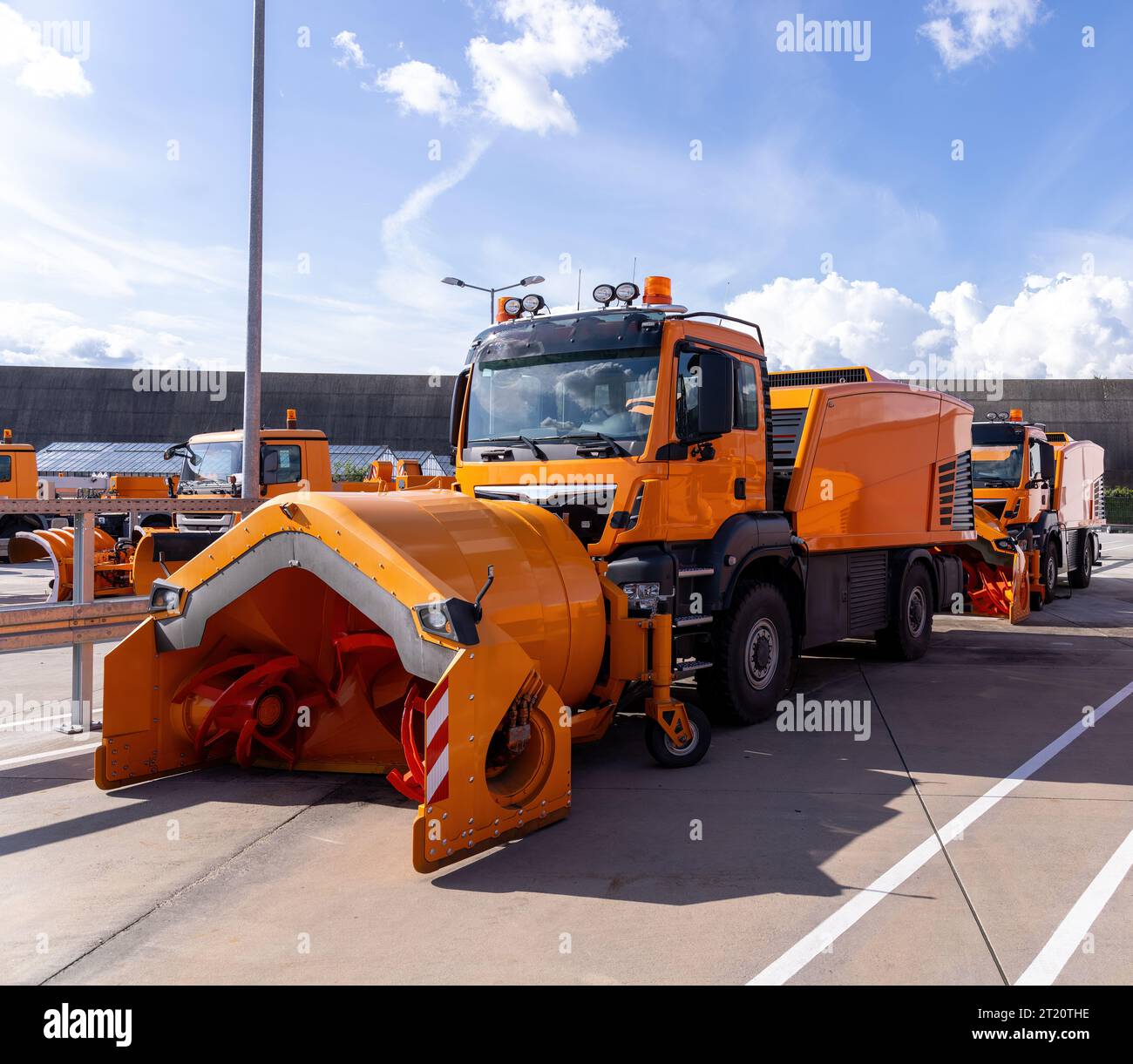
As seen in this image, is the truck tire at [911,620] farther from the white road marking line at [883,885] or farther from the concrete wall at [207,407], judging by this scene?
the concrete wall at [207,407]

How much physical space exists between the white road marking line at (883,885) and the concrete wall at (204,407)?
45.6 m

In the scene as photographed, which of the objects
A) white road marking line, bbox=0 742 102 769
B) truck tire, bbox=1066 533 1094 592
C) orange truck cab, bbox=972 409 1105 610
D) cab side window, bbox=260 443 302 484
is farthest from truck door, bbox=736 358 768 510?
truck tire, bbox=1066 533 1094 592

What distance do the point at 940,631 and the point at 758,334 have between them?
6.99 metres

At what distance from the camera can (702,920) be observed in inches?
150

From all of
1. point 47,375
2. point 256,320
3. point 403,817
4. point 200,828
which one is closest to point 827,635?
point 403,817

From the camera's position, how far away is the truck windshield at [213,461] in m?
16.0

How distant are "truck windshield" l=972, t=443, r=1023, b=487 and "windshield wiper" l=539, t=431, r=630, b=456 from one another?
36.0 ft

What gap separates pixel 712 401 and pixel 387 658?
2507 millimetres

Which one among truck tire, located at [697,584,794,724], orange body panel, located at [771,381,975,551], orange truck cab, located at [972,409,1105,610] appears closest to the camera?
truck tire, located at [697,584,794,724]

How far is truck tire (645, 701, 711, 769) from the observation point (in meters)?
5.93

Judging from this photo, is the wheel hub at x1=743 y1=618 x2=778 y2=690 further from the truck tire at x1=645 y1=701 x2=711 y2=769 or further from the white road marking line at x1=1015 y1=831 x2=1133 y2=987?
the white road marking line at x1=1015 y1=831 x2=1133 y2=987

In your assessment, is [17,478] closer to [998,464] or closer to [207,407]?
[998,464]

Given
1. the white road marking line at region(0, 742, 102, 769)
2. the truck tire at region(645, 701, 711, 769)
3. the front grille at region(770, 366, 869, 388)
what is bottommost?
the white road marking line at region(0, 742, 102, 769)
